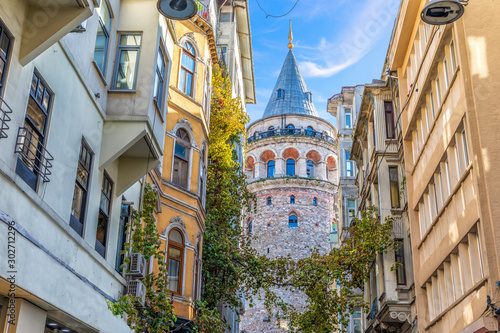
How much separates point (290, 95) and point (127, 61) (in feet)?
184

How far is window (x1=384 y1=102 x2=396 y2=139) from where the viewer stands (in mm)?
24688

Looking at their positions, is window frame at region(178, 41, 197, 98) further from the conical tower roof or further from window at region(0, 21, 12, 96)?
the conical tower roof

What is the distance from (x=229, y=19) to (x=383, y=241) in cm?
1901

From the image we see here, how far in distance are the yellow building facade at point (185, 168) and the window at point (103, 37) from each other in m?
4.96

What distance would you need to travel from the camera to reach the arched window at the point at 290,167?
6259 centimetres

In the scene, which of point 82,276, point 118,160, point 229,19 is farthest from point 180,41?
point 229,19

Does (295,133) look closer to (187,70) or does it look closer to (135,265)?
(187,70)

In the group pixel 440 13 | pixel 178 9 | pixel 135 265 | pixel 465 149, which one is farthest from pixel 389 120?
pixel 178 9

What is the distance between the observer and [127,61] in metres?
13.8

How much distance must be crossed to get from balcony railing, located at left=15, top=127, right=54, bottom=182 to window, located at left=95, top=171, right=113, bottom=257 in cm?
305

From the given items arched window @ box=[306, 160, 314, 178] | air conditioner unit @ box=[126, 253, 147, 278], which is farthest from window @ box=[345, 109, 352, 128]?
air conditioner unit @ box=[126, 253, 147, 278]

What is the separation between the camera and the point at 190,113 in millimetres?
20969

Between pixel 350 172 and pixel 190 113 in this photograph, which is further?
pixel 350 172

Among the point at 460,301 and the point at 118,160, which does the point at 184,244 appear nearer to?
the point at 118,160
